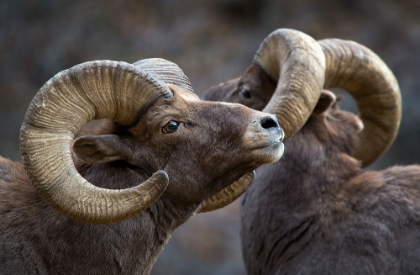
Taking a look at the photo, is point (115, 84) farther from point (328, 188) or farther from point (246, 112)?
point (328, 188)

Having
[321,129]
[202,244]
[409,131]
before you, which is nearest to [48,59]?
[202,244]

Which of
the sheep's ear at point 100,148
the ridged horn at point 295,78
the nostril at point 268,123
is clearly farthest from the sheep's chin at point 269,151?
the ridged horn at point 295,78

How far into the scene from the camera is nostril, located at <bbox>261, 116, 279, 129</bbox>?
5891 mm

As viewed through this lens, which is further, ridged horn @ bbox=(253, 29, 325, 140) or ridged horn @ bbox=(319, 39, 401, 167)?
ridged horn @ bbox=(319, 39, 401, 167)

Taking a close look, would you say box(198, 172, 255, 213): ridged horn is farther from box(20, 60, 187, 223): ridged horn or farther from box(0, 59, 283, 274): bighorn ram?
box(20, 60, 187, 223): ridged horn

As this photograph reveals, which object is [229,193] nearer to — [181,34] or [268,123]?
[268,123]

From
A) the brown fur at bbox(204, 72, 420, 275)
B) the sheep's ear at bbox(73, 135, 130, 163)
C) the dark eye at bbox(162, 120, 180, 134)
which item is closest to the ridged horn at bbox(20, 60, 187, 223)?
the sheep's ear at bbox(73, 135, 130, 163)

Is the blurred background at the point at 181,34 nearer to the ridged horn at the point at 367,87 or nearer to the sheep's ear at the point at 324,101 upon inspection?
the ridged horn at the point at 367,87

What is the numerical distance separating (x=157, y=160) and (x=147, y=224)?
0.52 meters

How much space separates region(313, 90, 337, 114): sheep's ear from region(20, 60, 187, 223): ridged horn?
132 inches

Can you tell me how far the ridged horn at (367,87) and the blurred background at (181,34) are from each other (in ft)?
24.9

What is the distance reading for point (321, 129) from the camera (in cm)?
869

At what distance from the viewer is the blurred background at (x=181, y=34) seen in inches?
685

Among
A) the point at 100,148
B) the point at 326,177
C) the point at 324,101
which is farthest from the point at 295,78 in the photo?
the point at 100,148
